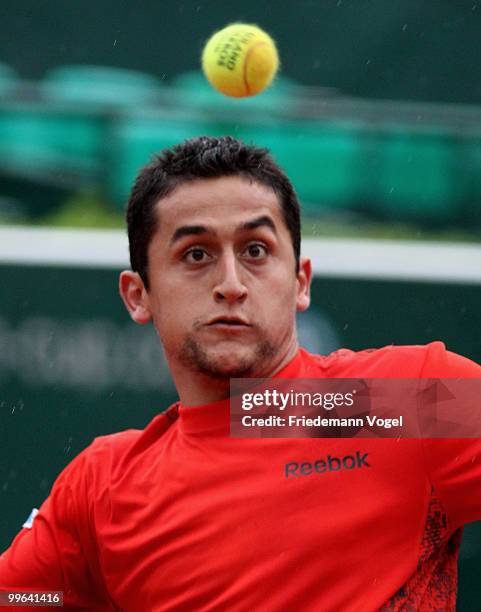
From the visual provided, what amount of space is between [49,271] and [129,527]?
1583mm

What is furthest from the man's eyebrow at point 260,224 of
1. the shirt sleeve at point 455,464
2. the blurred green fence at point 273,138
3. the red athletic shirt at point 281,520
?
the blurred green fence at point 273,138

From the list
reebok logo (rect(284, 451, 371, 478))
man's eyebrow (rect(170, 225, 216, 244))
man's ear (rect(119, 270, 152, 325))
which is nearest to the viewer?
reebok logo (rect(284, 451, 371, 478))

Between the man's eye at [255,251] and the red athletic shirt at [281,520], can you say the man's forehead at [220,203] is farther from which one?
the red athletic shirt at [281,520]

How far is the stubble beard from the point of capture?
2.20m

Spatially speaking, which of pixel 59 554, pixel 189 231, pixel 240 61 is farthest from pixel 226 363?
pixel 240 61

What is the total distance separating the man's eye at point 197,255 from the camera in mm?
2256

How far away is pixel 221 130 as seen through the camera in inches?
142

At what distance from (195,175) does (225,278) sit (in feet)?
0.88

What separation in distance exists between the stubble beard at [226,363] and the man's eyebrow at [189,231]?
21 centimetres

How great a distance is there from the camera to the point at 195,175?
232 centimetres

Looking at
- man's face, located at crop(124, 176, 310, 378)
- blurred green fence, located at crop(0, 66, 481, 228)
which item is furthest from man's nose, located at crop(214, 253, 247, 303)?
blurred green fence, located at crop(0, 66, 481, 228)

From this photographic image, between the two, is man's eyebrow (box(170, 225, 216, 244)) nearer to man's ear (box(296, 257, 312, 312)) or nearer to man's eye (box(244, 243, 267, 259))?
man's eye (box(244, 243, 267, 259))

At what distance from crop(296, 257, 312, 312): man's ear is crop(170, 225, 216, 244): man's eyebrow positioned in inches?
11.8

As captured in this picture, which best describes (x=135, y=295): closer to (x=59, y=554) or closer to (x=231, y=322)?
(x=231, y=322)
